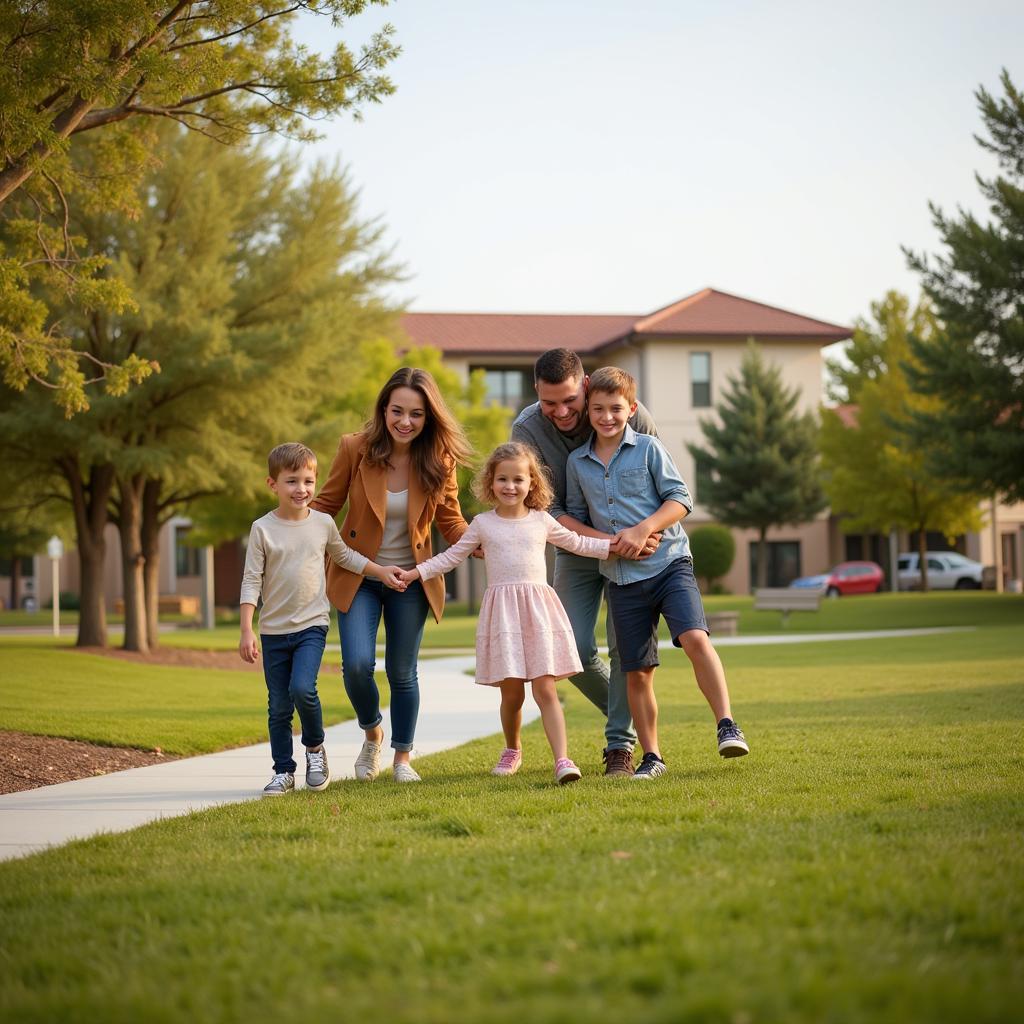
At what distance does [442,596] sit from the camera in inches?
269

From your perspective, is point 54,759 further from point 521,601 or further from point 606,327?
point 606,327

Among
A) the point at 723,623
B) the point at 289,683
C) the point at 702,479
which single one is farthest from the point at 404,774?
the point at 702,479

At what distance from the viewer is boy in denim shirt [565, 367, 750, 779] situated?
20.3 feet

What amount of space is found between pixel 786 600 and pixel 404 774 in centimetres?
2329

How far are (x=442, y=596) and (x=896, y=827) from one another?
3010mm

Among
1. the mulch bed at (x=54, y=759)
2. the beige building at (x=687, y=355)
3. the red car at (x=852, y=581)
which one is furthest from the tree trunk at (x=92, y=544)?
the red car at (x=852, y=581)

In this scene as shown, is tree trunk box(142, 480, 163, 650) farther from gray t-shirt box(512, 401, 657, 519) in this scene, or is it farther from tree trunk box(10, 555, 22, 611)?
tree trunk box(10, 555, 22, 611)

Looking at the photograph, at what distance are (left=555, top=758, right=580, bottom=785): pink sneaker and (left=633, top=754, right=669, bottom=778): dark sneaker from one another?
356 millimetres

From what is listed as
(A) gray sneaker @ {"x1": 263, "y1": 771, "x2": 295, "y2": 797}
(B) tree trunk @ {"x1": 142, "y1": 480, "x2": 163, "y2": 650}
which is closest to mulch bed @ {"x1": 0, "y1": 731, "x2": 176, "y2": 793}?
(A) gray sneaker @ {"x1": 263, "y1": 771, "x2": 295, "y2": 797}

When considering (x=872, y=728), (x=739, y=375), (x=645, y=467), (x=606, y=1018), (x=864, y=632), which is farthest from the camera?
(x=739, y=375)

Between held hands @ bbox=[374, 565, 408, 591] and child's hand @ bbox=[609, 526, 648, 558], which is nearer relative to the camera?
child's hand @ bbox=[609, 526, 648, 558]

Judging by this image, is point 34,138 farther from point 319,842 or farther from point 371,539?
point 319,842

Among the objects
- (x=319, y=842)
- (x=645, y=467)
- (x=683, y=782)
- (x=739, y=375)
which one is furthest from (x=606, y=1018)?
(x=739, y=375)

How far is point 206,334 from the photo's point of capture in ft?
58.6
